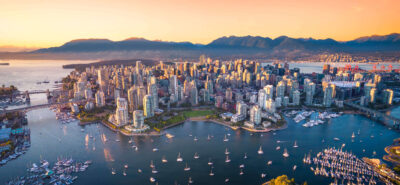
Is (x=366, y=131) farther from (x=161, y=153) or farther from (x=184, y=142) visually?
(x=161, y=153)

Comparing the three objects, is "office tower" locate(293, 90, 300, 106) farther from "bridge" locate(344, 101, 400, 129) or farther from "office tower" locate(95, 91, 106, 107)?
"office tower" locate(95, 91, 106, 107)

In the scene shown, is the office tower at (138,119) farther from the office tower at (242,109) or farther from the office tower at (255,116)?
the office tower at (255,116)

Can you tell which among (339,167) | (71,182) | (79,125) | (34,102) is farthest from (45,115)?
(339,167)

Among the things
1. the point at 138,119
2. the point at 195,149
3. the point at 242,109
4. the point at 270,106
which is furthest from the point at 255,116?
the point at 138,119

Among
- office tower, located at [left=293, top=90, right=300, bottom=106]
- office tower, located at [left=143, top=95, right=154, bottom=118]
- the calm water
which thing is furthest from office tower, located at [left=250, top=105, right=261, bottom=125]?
office tower, located at [left=143, top=95, right=154, bottom=118]

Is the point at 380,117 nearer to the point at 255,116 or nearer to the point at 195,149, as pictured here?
the point at 255,116

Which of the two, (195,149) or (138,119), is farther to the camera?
(138,119)
